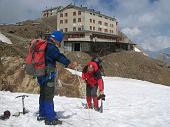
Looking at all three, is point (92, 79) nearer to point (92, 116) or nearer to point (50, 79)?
point (92, 116)

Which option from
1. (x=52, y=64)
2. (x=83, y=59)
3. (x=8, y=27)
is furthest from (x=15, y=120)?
(x=8, y=27)

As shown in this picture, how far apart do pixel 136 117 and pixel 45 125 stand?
11.9 ft

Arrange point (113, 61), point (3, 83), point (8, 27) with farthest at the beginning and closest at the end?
point (8, 27) → point (113, 61) → point (3, 83)

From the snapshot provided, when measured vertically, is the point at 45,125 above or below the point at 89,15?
below

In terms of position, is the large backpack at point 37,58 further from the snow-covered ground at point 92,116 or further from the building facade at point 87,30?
the building facade at point 87,30

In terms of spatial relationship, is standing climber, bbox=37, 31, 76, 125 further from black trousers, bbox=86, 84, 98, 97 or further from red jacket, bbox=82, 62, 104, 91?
black trousers, bbox=86, 84, 98, 97

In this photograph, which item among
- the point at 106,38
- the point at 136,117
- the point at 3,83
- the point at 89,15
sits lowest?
the point at 136,117

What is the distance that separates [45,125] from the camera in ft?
29.0

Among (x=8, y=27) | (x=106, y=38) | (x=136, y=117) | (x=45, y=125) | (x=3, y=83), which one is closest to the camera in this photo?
(x=45, y=125)

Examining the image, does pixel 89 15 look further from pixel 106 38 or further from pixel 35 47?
pixel 35 47

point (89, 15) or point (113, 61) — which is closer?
point (113, 61)

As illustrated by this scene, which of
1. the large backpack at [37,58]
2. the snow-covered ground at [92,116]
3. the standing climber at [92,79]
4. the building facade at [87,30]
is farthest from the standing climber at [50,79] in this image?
the building facade at [87,30]

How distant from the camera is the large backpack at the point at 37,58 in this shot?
8828 mm

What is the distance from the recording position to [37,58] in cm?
885
